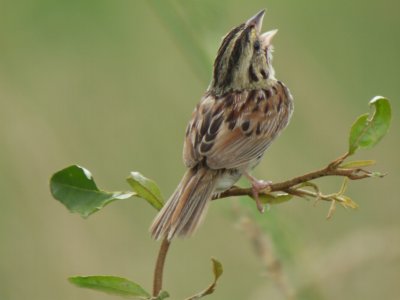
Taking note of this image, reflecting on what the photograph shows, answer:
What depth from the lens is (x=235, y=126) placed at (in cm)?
378

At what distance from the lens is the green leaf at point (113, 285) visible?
213 centimetres

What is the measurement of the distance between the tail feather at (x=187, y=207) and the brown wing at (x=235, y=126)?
87mm

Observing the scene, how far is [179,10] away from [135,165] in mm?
2759

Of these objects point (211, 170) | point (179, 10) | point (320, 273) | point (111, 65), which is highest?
point (111, 65)

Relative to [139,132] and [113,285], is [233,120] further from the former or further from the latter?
[139,132]

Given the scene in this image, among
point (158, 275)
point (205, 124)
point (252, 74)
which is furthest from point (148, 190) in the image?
point (252, 74)

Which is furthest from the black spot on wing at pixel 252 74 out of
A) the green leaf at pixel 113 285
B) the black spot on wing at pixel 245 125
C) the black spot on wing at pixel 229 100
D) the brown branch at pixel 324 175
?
the green leaf at pixel 113 285

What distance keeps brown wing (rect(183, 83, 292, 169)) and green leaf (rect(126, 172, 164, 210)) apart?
3.49 feet

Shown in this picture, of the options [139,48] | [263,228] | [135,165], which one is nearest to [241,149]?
[263,228]

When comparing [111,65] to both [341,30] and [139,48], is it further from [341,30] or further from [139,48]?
[341,30]

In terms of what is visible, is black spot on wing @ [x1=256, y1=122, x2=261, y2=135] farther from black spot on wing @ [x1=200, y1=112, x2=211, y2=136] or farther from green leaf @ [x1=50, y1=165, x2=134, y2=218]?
green leaf @ [x1=50, y1=165, x2=134, y2=218]

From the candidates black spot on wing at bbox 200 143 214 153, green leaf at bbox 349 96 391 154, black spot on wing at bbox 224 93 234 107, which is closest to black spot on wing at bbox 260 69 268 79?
black spot on wing at bbox 224 93 234 107

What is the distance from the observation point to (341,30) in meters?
6.97

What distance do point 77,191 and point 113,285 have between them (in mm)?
308
